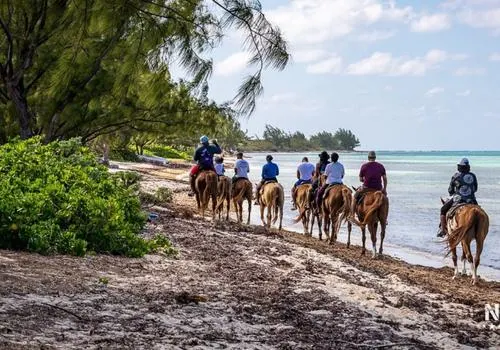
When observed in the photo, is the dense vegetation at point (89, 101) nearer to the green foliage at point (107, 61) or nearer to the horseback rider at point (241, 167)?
the green foliage at point (107, 61)

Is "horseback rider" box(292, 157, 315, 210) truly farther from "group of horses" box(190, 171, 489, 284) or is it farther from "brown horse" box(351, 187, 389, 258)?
"brown horse" box(351, 187, 389, 258)

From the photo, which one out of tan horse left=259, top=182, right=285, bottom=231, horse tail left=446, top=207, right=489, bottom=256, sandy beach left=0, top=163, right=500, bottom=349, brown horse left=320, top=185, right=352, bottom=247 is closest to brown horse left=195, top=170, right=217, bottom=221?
tan horse left=259, top=182, right=285, bottom=231

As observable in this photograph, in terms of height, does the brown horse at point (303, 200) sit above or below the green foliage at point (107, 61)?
below

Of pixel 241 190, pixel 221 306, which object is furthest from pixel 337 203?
pixel 221 306

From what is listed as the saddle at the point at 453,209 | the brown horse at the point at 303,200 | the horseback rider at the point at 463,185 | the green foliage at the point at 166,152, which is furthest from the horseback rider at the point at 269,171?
the green foliage at the point at 166,152

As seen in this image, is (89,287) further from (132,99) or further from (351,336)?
(132,99)

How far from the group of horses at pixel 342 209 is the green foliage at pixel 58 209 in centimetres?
492

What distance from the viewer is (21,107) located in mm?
12477

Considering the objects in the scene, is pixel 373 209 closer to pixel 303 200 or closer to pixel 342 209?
pixel 342 209

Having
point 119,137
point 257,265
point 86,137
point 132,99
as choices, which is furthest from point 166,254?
point 119,137

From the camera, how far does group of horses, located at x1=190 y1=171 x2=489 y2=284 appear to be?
1135cm

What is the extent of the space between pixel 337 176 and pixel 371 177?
1.33m

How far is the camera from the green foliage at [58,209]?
26.6ft

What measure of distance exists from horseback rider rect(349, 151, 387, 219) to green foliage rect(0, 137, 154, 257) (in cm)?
473
